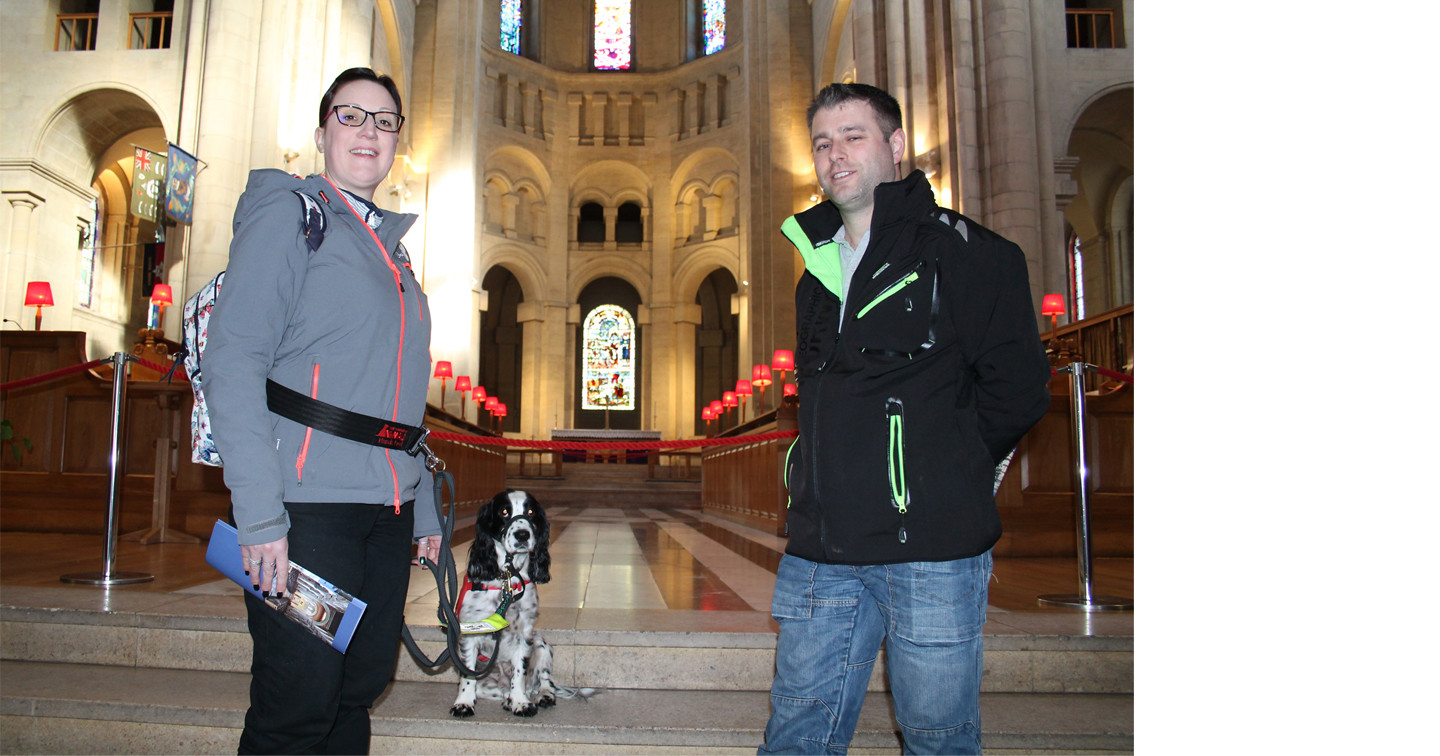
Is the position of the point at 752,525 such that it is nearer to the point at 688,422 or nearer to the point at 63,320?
the point at 63,320

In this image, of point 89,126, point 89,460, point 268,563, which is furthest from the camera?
point 89,126

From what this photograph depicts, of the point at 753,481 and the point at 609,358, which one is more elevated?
the point at 609,358

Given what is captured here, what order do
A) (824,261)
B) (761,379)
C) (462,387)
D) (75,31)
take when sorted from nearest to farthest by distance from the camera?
(824,261), (75,31), (761,379), (462,387)

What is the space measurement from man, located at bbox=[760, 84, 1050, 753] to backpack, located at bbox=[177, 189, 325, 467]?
3.22 ft

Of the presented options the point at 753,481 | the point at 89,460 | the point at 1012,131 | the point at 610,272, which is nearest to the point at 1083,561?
the point at 753,481

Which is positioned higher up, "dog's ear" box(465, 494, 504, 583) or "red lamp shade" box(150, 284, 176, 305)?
"red lamp shade" box(150, 284, 176, 305)

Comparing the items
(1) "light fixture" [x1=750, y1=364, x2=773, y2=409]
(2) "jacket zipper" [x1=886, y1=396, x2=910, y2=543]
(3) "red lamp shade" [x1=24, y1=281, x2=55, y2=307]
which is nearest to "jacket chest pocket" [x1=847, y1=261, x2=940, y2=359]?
(2) "jacket zipper" [x1=886, y1=396, x2=910, y2=543]

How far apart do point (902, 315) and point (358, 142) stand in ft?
3.78

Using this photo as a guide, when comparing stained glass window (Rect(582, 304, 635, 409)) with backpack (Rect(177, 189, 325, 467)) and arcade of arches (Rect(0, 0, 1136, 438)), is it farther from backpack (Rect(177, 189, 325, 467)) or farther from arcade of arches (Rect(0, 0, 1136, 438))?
Result: backpack (Rect(177, 189, 325, 467))

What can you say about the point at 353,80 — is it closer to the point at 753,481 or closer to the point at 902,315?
the point at 902,315

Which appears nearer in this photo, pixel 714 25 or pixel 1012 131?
pixel 1012 131

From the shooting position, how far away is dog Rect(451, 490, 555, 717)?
2.76m

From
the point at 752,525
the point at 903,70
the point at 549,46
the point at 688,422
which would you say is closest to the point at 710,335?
the point at 688,422

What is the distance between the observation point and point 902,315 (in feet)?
4.87
